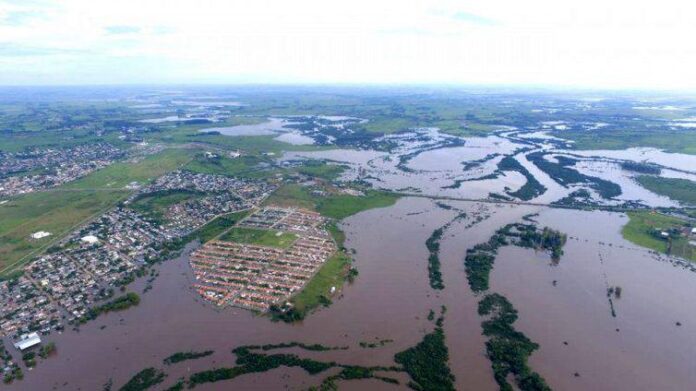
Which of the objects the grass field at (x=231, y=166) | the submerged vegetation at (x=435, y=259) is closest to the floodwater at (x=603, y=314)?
the submerged vegetation at (x=435, y=259)

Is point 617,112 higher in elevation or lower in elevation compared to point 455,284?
higher

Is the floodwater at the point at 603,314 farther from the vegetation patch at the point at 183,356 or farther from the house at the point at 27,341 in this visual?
the house at the point at 27,341

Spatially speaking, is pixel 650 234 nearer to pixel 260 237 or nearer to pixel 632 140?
pixel 260 237

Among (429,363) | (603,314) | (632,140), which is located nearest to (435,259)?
(603,314)

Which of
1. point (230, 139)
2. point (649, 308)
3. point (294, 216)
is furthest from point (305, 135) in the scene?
point (649, 308)

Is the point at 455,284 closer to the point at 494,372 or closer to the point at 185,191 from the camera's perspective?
the point at 494,372

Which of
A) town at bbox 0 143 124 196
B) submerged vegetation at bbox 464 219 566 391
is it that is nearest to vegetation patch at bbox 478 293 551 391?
submerged vegetation at bbox 464 219 566 391
